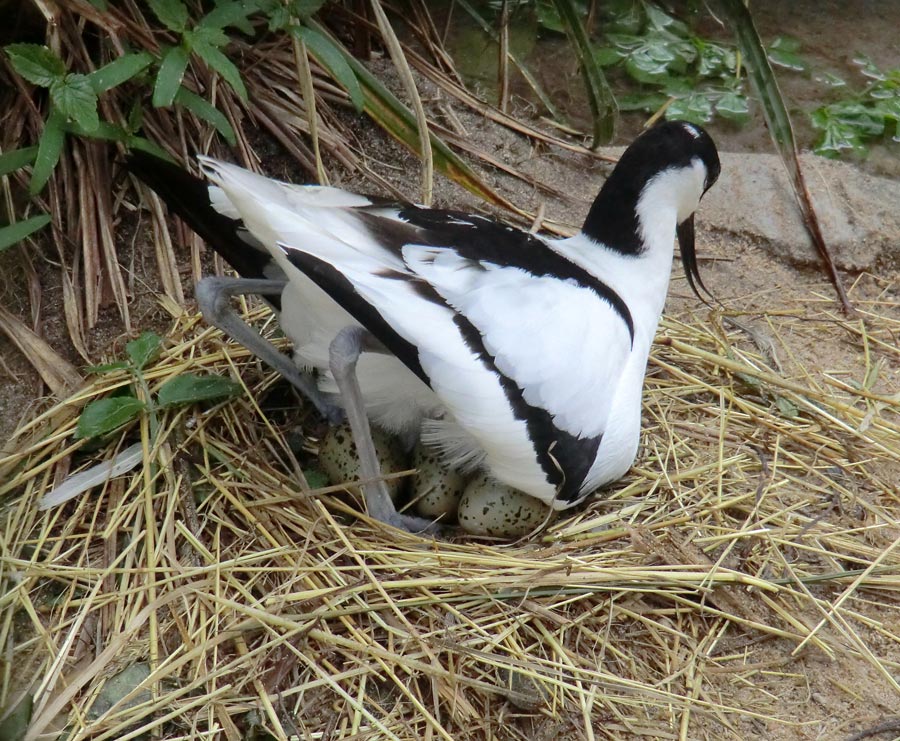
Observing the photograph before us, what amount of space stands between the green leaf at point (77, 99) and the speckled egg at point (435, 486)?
117cm

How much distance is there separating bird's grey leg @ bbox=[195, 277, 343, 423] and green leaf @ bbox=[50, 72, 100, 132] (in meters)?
0.49

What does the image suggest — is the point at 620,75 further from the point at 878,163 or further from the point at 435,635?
the point at 435,635

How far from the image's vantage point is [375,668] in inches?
82.8

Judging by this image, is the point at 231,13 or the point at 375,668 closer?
the point at 375,668

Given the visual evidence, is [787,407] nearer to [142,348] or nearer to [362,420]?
[362,420]

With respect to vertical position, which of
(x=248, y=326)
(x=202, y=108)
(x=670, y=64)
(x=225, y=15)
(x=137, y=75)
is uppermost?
(x=225, y=15)

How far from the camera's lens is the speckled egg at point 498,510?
2.47m

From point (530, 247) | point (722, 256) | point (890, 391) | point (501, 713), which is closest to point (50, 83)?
point (530, 247)

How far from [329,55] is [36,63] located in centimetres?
75

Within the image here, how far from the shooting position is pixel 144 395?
2.63 meters

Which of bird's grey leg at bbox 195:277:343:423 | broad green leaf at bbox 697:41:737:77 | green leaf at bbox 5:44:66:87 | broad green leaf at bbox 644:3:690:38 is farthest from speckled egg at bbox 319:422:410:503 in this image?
broad green leaf at bbox 644:3:690:38

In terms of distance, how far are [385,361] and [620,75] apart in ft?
8.21

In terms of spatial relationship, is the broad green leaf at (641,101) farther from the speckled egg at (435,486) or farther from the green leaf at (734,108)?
the speckled egg at (435,486)

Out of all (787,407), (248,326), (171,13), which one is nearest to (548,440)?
(248,326)
